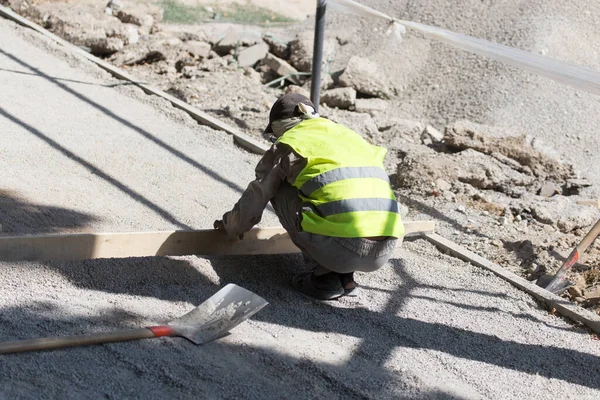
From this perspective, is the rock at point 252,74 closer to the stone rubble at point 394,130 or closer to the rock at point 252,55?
the stone rubble at point 394,130

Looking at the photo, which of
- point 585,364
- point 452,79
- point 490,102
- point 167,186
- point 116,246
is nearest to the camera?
point 585,364

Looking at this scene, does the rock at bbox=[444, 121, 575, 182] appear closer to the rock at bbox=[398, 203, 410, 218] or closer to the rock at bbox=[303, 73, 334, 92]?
the rock at bbox=[398, 203, 410, 218]

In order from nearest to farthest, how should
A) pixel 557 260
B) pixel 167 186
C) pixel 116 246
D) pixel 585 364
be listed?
pixel 585 364
pixel 116 246
pixel 557 260
pixel 167 186

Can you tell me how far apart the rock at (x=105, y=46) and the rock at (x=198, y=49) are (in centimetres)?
74

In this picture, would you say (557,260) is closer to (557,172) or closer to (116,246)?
(557,172)

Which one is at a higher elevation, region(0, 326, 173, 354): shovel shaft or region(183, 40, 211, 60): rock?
region(0, 326, 173, 354): shovel shaft

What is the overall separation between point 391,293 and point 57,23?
21.7 feet

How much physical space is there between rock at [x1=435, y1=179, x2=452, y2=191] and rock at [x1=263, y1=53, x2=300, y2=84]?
307 centimetres

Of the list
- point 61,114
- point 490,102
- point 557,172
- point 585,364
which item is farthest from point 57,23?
point 585,364

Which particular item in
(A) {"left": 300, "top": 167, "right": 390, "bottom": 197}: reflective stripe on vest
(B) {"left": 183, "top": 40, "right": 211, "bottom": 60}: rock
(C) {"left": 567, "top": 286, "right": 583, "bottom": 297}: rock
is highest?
(A) {"left": 300, "top": 167, "right": 390, "bottom": 197}: reflective stripe on vest

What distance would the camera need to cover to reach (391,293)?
14.5 feet

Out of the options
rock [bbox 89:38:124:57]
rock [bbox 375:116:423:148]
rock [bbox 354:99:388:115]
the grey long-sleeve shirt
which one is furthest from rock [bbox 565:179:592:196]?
rock [bbox 89:38:124:57]

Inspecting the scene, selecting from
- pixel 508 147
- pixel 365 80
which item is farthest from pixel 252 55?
pixel 508 147

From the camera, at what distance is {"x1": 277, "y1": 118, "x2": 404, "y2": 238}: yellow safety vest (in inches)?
149
